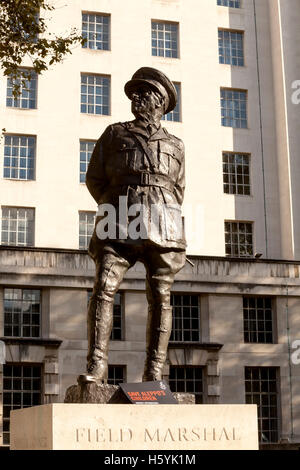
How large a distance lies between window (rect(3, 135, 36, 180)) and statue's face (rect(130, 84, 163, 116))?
27.0 metres

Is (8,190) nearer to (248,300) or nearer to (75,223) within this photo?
(75,223)

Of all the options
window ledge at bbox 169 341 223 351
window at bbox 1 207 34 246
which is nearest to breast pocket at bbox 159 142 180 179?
window ledge at bbox 169 341 223 351

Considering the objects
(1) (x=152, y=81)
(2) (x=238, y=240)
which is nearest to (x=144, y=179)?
(1) (x=152, y=81)

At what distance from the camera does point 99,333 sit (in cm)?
991

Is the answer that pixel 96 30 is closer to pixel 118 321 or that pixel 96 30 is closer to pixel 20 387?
pixel 118 321

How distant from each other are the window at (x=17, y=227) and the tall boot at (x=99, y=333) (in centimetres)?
2713

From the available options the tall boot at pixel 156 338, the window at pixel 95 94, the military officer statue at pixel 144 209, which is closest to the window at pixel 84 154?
the window at pixel 95 94

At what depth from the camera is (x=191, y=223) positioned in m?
39.2

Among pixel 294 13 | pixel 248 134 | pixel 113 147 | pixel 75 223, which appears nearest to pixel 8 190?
pixel 75 223

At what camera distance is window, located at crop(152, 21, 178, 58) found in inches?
1624

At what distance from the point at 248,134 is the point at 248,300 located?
8560 millimetres

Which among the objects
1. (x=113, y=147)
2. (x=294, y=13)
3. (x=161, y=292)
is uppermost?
(x=294, y=13)

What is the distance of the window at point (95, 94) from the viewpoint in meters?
39.4

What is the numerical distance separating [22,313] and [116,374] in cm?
452
